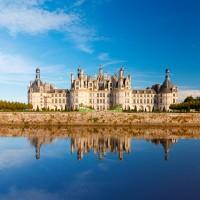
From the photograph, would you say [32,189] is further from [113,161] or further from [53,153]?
[53,153]

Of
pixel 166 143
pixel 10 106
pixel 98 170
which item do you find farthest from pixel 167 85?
pixel 98 170

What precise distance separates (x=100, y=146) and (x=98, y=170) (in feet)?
28.3

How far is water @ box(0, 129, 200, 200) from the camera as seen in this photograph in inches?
602

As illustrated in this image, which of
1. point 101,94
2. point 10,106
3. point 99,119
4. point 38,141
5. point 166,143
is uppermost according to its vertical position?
point 101,94

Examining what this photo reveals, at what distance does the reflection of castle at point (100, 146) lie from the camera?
2584cm

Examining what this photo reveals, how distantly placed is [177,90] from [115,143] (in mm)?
67256

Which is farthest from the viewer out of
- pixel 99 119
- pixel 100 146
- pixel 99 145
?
pixel 99 119

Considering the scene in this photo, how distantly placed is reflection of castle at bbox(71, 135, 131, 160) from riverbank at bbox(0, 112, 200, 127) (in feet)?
64.4

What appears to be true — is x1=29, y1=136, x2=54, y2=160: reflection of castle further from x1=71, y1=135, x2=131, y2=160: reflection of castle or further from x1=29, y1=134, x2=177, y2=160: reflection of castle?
x1=71, y1=135, x2=131, y2=160: reflection of castle

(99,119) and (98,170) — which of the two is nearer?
(98,170)

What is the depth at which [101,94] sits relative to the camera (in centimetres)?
9244

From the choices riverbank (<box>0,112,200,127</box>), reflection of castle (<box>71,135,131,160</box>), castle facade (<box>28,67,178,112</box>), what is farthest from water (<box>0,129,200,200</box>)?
castle facade (<box>28,67,178,112</box>)

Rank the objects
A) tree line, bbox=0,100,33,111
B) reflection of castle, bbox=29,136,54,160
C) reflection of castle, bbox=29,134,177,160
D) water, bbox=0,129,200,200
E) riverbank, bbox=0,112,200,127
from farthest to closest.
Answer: tree line, bbox=0,100,33,111, riverbank, bbox=0,112,200,127, reflection of castle, bbox=29,136,54,160, reflection of castle, bbox=29,134,177,160, water, bbox=0,129,200,200

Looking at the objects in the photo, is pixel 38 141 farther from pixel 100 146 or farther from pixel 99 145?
pixel 100 146
